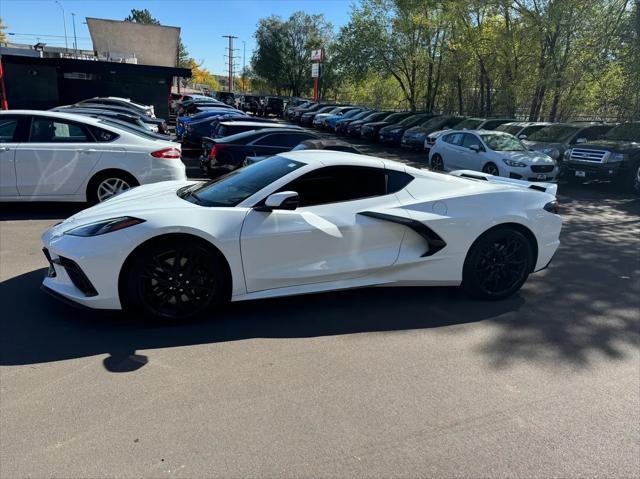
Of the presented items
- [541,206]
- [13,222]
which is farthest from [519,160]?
[13,222]

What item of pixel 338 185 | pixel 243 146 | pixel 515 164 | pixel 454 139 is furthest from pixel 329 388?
pixel 454 139

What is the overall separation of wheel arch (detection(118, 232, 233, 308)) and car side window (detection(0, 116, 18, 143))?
4748mm

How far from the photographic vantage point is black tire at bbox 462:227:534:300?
4.81m

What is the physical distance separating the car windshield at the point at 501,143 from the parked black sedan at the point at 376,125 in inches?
450

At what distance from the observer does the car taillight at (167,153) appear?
7816 millimetres

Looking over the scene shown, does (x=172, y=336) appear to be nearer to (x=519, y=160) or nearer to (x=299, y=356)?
(x=299, y=356)

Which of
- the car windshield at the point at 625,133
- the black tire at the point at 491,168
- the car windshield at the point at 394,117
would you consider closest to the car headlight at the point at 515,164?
the black tire at the point at 491,168

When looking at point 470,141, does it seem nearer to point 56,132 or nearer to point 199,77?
point 56,132

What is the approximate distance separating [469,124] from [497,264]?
52.2ft

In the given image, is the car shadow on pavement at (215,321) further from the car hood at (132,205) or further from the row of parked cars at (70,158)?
the row of parked cars at (70,158)

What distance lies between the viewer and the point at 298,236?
4.18 m

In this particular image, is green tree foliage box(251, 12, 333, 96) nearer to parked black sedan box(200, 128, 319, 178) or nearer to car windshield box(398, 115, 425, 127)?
car windshield box(398, 115, 425, 127)

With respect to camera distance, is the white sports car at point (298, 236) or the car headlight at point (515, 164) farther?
the car headlight at point (515, 164)

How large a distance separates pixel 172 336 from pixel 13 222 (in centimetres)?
478
